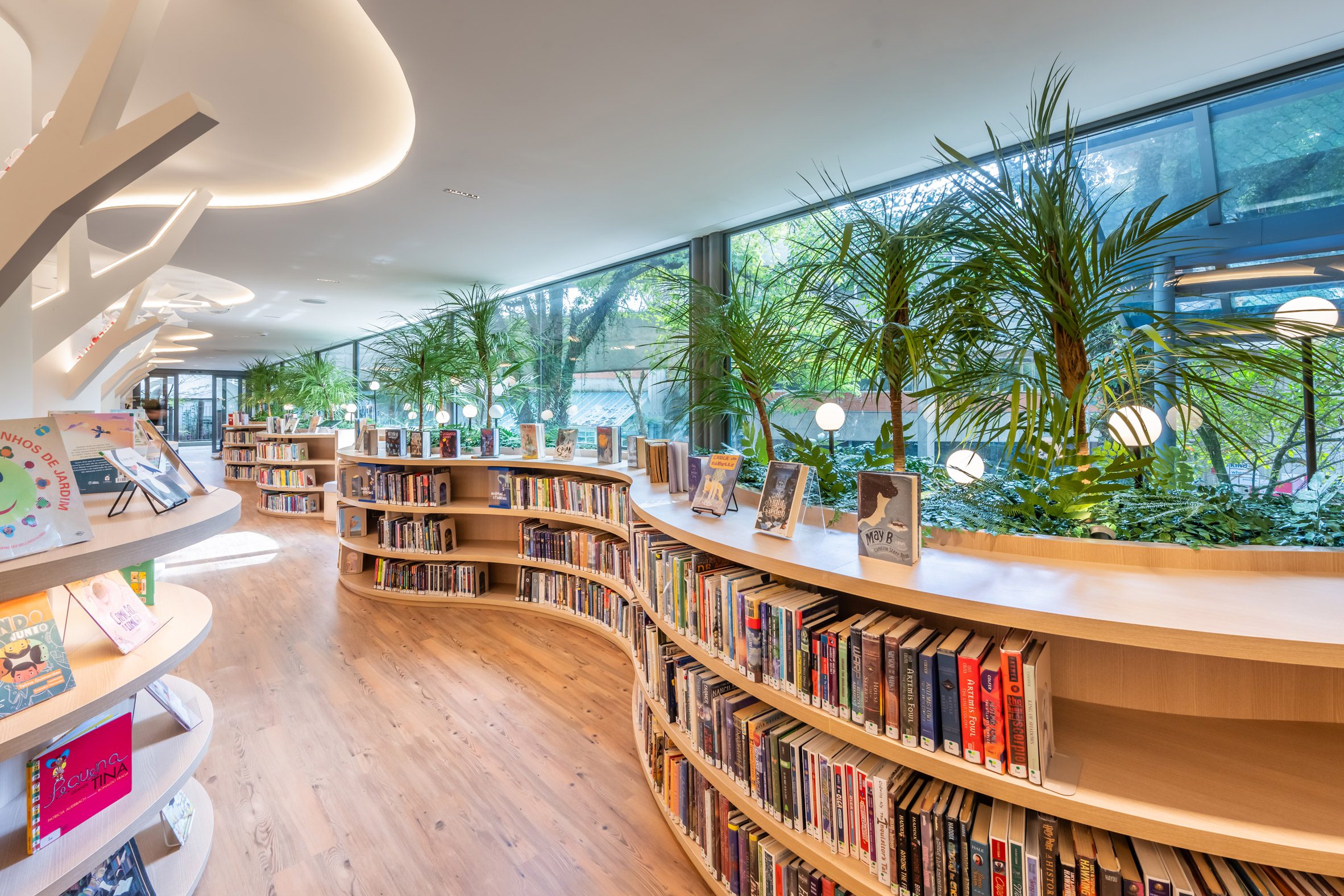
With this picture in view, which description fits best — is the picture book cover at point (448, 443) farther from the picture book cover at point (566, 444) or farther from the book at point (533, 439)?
the picture book cover at point (566, 444)

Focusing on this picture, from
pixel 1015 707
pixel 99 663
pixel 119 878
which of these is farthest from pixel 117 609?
pixel 1015 707

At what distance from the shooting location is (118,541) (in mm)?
1116

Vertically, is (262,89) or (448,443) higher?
(262,89)

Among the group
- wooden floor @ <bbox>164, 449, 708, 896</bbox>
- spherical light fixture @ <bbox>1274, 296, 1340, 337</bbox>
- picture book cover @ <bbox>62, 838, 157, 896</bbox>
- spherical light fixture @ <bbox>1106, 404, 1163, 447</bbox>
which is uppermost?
spherical light fixture @ <bbox>1274, 296, 1340, 337</bbox>

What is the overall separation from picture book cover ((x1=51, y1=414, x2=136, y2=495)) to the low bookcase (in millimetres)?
1751

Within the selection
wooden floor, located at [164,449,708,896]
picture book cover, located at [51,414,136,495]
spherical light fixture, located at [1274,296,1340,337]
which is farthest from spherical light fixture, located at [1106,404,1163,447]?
picture book cover, located at [51,414,136,495]

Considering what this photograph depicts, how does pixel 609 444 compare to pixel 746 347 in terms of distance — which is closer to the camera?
pixel 746 347

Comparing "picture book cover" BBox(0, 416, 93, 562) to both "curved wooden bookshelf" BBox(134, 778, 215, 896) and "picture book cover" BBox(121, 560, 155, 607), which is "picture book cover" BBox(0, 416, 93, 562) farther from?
"curved wooden bookshelf" BBox(134, 778, 215, 896)

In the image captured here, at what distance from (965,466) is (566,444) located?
10.1ft

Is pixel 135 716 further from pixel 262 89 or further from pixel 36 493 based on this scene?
pixel 262 89

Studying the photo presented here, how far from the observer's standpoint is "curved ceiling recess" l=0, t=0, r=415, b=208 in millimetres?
2125

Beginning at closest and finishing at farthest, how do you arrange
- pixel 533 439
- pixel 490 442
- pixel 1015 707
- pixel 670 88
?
1. pixel 1015 707
2. pixel 670 88
3. pixel 533 439
4. pixel 490 442

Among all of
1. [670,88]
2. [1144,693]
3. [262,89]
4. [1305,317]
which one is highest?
[262,89]

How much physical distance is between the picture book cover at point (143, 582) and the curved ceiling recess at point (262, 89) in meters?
2.04
